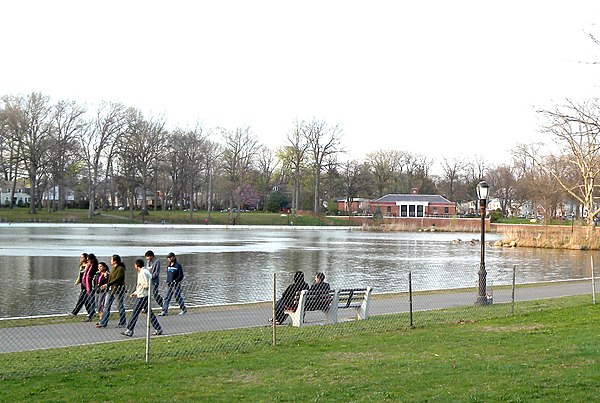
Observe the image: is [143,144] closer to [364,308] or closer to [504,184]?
[504,184]

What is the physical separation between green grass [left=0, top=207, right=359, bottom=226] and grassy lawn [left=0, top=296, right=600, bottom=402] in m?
79.3

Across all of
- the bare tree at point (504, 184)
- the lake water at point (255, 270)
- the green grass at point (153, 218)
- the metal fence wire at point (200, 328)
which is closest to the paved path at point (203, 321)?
the metal fence wire at point (200, 328)

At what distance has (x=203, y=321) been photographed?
15414 mm

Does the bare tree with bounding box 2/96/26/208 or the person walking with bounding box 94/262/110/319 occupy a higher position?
the bare tree with bounding box 2/96/26/208

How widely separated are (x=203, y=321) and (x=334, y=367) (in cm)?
628

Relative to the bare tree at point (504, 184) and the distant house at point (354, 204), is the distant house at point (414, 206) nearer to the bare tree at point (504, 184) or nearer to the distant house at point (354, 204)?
the distant house at point (354, 204)

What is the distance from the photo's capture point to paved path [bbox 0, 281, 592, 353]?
1276cm

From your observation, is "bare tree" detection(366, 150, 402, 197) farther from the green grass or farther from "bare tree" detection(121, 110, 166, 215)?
"bare tree" detection(121, 110, 166, 215)

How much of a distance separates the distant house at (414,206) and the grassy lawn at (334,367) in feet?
359

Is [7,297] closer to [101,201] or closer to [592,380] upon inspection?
[592,380]

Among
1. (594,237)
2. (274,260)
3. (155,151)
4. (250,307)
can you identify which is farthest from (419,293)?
(155,151)

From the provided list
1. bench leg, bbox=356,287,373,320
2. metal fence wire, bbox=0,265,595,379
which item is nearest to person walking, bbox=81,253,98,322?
metal fence wire, bbox=0,265,595,379

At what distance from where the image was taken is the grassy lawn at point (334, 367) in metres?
8.02

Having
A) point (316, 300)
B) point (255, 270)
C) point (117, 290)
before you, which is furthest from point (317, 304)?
point (255, 270)
